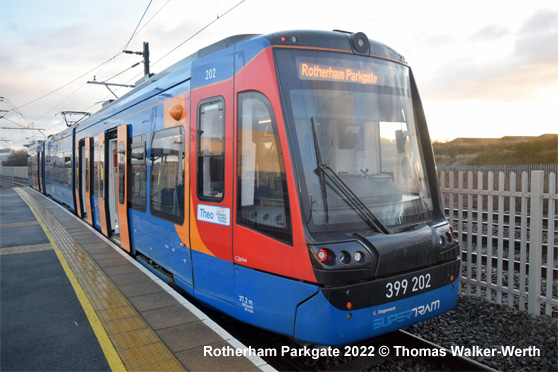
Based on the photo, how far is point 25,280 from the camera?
675 centimetres

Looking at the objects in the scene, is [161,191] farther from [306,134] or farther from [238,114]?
[306,134]

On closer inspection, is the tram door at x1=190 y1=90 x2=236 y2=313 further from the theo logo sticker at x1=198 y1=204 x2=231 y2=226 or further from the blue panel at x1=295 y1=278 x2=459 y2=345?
the blue panel at x1=295 y1=278 x2=459 y2=345

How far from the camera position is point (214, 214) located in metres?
4.84

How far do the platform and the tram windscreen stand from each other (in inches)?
65.3

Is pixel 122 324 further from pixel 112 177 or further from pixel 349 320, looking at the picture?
pixel 112 177

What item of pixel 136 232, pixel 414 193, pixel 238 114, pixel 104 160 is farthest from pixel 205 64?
pixel 104 160

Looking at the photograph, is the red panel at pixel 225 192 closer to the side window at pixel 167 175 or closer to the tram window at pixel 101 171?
the side window at pixel 167 175

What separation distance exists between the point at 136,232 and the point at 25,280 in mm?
1852

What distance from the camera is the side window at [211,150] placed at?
187 inches

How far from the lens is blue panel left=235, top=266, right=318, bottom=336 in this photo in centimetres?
383

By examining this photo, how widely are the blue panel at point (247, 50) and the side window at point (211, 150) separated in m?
0.48

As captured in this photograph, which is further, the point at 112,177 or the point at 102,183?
the point at 102,183

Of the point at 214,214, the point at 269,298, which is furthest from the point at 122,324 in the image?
the point at 269,298

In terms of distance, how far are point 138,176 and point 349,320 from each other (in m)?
5.05
